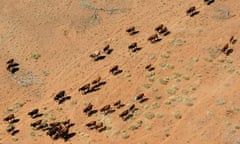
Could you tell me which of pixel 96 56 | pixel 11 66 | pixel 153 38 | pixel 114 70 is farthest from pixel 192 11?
pixel 11 66

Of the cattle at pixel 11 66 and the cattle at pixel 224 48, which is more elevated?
the cattle at pixel 11 66

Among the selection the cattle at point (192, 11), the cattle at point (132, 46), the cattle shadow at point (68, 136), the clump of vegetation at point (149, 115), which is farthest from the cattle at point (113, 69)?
the cattle at point (192, 11)

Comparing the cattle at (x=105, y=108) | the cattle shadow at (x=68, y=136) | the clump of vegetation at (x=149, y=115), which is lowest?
the clump of vegetation at (x=149, y=115)

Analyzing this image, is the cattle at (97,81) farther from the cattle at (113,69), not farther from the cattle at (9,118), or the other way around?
the cattle at (9,118)

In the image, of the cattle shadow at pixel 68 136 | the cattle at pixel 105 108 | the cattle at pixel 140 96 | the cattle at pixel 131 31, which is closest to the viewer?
the cattle shadow at pixel 68 136

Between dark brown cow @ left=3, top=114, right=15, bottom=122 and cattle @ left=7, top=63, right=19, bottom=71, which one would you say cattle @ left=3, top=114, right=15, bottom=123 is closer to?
dark brown cow @ left=3, top=114, right=15, bottom=122

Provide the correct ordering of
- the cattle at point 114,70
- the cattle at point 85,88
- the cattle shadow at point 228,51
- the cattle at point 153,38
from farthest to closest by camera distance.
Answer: the cattle at point 153,38
the cattle at point 114,70
the cattle shadow at point 228,51
the cattle at point 85,88

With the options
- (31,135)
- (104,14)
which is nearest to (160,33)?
(104,14)

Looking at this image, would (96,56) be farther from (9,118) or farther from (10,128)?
(10,128)

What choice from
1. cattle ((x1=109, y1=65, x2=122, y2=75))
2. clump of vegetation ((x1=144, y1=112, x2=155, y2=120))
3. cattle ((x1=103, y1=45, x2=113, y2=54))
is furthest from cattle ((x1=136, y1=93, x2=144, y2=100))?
cattle ((x1=103, y1=45, x2=113, y2=54))

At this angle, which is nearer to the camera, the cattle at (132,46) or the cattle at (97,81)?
the cattle at (97,81)
